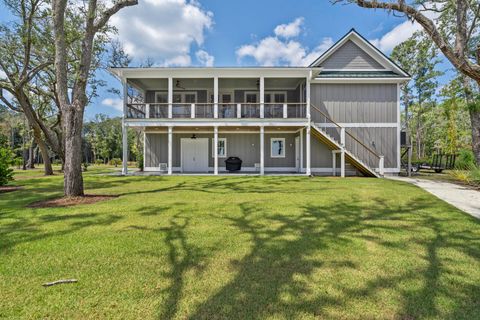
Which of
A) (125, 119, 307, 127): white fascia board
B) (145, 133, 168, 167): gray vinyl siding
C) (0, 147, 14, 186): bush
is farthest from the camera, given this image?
(145, 133, 168, 167): gray vinyl siding

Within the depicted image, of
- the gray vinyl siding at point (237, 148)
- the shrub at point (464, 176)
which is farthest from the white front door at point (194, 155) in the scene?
the shrub at point (464, 176)

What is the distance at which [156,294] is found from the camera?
2881 mm

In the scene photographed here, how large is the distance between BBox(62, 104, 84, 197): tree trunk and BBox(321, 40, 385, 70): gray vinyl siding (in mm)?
14608

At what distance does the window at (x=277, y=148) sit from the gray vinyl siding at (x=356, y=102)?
107 inches

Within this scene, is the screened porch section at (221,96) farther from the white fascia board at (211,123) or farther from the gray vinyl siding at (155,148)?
the gray vinyl siding at (155,148)

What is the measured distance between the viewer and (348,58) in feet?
56.6

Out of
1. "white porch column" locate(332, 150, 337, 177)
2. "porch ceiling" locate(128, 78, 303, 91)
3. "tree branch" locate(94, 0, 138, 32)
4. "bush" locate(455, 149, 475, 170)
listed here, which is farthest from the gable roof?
"tree branch" locate(94, 0, 138, 32)

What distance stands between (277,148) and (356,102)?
571cm

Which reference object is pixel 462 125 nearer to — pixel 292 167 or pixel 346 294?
pixel 292 167

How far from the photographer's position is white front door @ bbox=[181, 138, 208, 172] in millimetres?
18344

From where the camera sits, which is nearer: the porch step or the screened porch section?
the porch step

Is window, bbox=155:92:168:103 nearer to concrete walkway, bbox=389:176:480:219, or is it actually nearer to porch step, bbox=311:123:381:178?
porch step, bbox=311:123:381:178

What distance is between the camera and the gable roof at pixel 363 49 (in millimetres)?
16753

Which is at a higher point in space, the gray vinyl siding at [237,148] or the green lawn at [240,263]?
the gray vinyl siding at [237,148]
